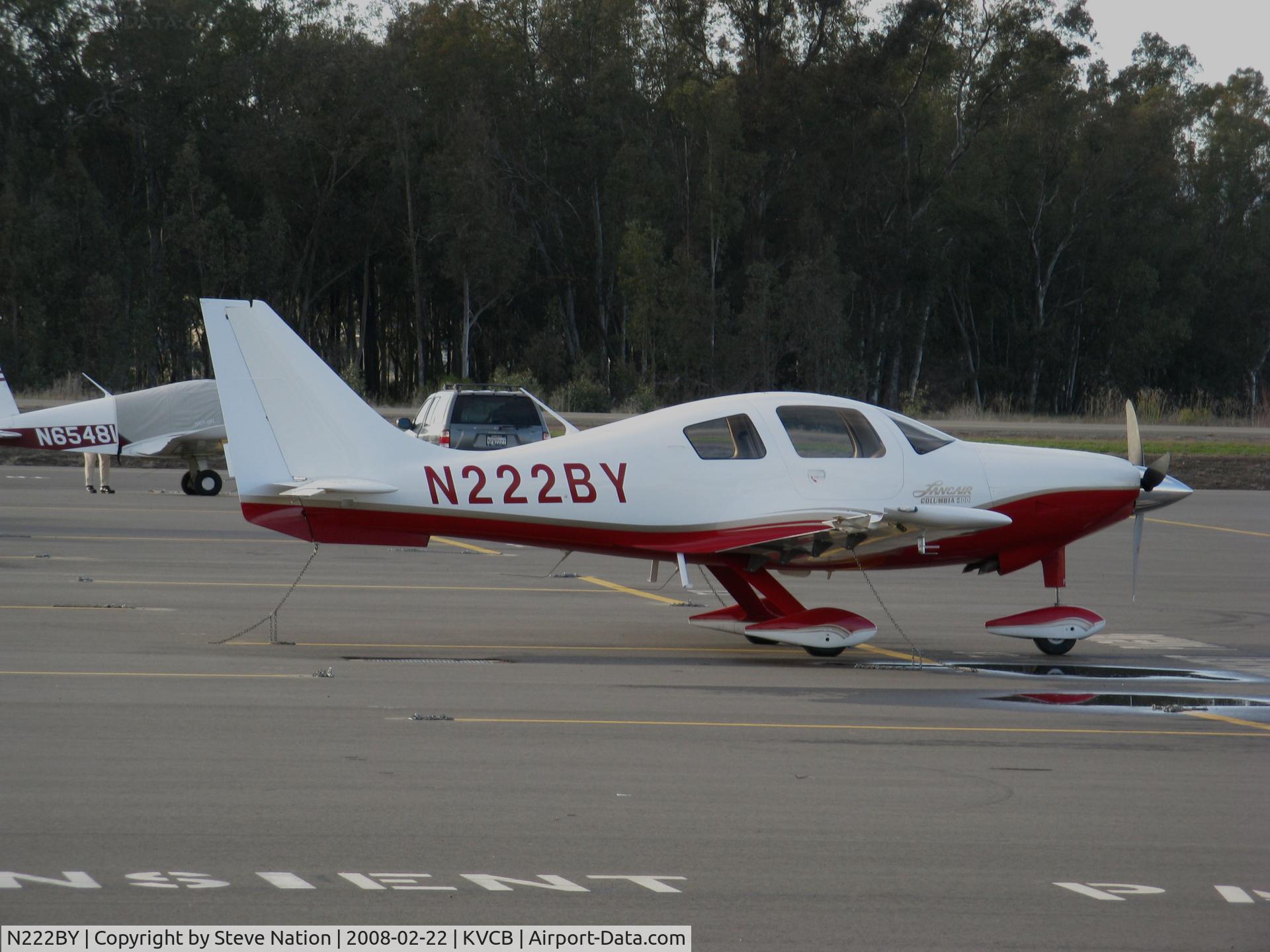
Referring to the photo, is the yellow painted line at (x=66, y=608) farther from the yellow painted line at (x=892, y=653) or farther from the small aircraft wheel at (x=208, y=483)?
the small aircraft wheel at (x=208, y=483)

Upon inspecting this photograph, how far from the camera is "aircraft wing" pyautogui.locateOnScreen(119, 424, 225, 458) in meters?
25.8

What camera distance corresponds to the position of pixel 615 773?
24.6ft

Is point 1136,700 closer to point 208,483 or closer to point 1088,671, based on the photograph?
point 1088,671

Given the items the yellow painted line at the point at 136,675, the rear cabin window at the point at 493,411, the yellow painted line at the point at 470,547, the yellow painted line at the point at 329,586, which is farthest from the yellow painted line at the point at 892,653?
the rear cabin window at the point at 493,411

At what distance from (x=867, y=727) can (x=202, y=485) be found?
65.7ft

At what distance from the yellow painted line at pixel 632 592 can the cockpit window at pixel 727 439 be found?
3.23 m

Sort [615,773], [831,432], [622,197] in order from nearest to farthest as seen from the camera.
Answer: [615,773] < [831,432] < [622,197]

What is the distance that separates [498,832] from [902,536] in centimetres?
568

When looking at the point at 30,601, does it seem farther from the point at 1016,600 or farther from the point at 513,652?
the point at 1016,600

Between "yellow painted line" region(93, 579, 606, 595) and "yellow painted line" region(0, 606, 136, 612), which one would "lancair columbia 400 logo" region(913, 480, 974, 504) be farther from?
"yellow painted line" region(0, 606, 136, 612)

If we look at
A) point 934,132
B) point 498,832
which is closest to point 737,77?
point 934,132

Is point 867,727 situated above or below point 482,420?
below

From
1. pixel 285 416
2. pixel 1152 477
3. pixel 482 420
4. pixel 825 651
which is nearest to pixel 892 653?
pixel 825 651
